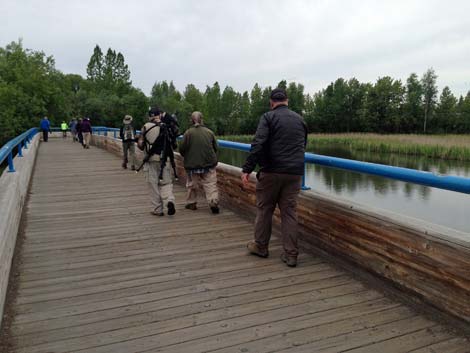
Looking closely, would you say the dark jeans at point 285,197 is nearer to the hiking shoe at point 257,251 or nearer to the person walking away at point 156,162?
the hiking shoe at point 257,251

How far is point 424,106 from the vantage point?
251 feet

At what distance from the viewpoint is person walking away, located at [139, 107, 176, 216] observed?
629 centimetres

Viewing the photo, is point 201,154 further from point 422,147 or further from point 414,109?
point 414,109

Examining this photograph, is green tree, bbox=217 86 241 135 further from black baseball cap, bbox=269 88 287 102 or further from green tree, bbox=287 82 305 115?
black baseball cap, bbox=269 88 287 102

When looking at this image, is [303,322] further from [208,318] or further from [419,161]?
[419,161]

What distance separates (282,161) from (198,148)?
2.75 metres

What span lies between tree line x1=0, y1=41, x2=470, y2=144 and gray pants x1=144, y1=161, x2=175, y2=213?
46421mm

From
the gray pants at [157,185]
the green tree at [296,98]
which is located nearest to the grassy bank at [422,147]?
Answer: the gray pants at [157,185]

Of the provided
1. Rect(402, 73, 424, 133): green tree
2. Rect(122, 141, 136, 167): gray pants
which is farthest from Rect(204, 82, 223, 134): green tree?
Rect(122, 141, 136, 167): gray pants

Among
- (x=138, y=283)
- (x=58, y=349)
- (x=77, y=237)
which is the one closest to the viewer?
(x=58, y=349)

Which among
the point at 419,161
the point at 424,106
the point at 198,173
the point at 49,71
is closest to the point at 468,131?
the point at 424,106

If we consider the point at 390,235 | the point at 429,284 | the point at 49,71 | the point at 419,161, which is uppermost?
the point at 49,71

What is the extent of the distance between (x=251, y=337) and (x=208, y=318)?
41 centimetres

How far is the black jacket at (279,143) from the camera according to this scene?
4.01 meters
